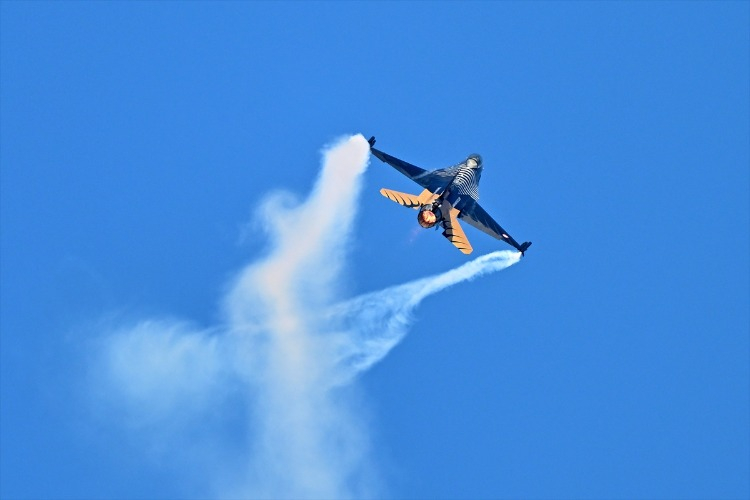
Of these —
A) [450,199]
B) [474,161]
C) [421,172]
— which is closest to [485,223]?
[450,199]

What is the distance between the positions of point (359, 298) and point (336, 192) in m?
10.7

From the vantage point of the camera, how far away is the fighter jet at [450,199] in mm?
113438

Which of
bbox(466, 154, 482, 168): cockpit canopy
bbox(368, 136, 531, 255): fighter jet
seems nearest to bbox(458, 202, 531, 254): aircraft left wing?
bbox(368, 136, 531, 255): fighter jet

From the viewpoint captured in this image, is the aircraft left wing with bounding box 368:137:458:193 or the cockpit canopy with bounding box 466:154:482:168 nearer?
the aircraft left wing with bounding box 368:137:458:193

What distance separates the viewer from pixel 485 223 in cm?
11962

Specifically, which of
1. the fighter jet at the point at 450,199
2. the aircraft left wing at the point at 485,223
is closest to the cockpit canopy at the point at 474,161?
the fighter jet at the point at 450,199

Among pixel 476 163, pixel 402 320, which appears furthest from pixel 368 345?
pixel 476 163

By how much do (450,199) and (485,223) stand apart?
5.00m

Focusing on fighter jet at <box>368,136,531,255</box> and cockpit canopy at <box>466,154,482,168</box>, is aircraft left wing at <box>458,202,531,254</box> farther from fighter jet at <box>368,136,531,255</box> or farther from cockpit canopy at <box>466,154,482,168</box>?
cockpit canopy at <box>466,154,482,168</box>

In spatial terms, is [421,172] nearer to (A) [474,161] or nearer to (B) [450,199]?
(B) [450,199]

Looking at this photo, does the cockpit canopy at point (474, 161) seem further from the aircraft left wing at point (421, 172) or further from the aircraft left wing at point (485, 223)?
the aircraft left wing at point (485, 223)

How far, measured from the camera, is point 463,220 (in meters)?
118

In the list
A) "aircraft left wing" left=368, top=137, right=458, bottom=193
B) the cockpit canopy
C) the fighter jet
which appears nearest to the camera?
the fighter jet

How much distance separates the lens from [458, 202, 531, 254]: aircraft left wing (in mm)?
118675
